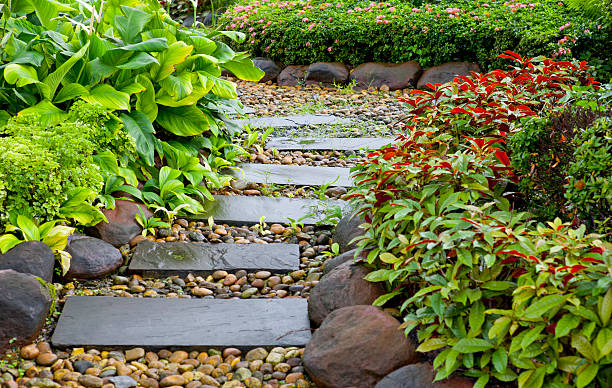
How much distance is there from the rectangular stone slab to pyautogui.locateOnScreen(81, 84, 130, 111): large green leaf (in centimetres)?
111

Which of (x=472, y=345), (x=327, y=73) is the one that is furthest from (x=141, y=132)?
(x=327, y=73)

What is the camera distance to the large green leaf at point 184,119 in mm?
3561

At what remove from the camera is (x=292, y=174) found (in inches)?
155

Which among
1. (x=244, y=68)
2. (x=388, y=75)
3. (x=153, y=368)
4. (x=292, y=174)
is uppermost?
(x=244, y=68)

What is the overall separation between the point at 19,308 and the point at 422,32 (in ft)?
17.8

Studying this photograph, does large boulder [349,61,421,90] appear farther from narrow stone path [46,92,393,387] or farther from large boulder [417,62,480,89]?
narrow stone path [46,92,393,387]

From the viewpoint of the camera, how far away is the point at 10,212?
2.50 m

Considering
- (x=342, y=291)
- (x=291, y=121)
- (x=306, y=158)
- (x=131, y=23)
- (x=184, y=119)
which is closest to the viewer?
(x=342, y=291)

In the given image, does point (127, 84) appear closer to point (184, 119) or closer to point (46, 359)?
point (184, 119)

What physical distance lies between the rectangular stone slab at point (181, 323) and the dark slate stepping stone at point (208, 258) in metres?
0.28

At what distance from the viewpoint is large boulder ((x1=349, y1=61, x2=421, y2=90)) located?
647 cm

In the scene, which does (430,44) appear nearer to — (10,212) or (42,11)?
(42,11)

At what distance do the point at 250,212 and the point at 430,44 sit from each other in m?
3.92

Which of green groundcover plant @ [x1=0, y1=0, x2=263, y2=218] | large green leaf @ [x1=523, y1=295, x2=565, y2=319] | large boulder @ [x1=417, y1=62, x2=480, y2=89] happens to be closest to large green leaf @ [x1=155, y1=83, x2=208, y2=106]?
green groundcover plant @ [x1=0, y1=0, x2=263, y2=218]
